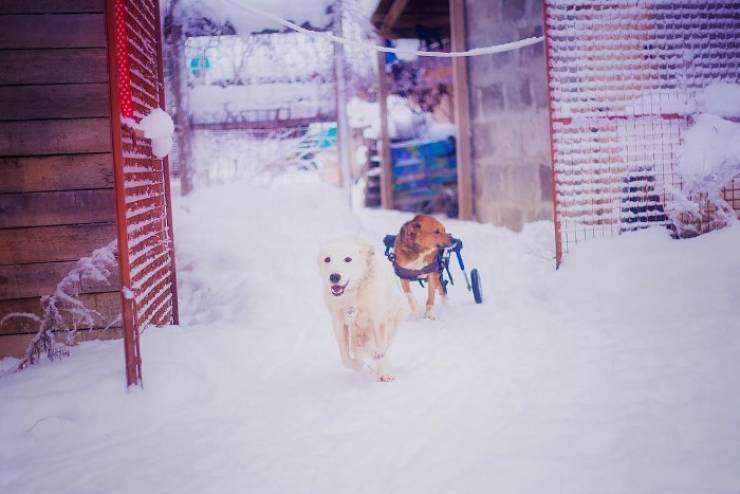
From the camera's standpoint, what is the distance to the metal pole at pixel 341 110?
7761 mm

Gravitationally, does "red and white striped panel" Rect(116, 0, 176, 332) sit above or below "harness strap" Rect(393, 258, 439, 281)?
above

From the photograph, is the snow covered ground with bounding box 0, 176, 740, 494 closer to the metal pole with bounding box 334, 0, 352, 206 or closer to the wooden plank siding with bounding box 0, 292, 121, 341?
the wooden plank siding with bounding box 0, 292, 121, 341

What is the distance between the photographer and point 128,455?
2.54 metres

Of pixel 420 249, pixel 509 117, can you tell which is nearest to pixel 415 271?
pixel 420 249

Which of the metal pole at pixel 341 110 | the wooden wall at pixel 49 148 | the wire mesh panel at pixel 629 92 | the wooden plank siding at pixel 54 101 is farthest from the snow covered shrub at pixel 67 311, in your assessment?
the metal pole at pixel 341 110

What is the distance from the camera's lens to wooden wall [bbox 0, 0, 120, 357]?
3707 millimetres

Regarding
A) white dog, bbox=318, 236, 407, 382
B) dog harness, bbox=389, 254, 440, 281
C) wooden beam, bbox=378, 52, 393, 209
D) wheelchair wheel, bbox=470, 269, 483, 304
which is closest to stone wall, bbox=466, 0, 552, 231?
wheelchair wheel, bbox=470, 269, 483, 304

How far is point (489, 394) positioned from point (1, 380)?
2.47 meters

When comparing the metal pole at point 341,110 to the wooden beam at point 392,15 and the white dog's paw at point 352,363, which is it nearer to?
the wooden beam at point 392,15

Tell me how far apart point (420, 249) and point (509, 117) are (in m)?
3.83

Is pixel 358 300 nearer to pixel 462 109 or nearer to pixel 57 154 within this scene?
pixel 57 154

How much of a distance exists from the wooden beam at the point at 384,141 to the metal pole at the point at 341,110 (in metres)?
3.39

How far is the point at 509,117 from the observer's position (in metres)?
7.88

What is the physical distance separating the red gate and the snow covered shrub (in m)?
0.25
